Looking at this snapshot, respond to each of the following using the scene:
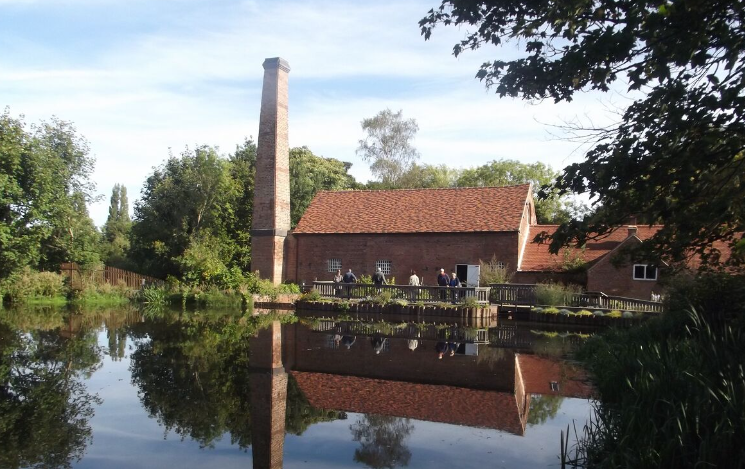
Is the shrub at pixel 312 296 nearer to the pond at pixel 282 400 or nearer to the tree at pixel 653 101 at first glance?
the pond at pixel 282 400

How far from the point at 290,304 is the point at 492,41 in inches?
916

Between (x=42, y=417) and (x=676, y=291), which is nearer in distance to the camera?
(x=42, y=417)

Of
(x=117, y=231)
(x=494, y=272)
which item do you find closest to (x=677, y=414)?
(x=494, y=272)

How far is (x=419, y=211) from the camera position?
35.6m

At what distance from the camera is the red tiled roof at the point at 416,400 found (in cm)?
953

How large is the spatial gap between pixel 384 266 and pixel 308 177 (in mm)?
14378

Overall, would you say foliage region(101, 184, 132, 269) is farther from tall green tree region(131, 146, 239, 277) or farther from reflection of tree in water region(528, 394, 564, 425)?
reflection of tree in water region(528, 394, 564, 425)

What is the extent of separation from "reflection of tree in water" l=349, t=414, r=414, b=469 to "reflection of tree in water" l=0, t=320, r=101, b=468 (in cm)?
329

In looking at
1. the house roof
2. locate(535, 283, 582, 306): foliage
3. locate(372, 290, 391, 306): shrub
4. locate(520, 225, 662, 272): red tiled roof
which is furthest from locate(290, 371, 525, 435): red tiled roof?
the house roof

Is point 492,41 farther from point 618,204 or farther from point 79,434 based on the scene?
point 79,434

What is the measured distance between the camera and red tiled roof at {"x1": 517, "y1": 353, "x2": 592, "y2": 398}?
11070 mm

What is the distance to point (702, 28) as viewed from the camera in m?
7.18

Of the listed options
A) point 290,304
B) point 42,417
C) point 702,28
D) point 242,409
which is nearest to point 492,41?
point 702,28

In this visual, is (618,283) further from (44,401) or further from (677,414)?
(44,401)
